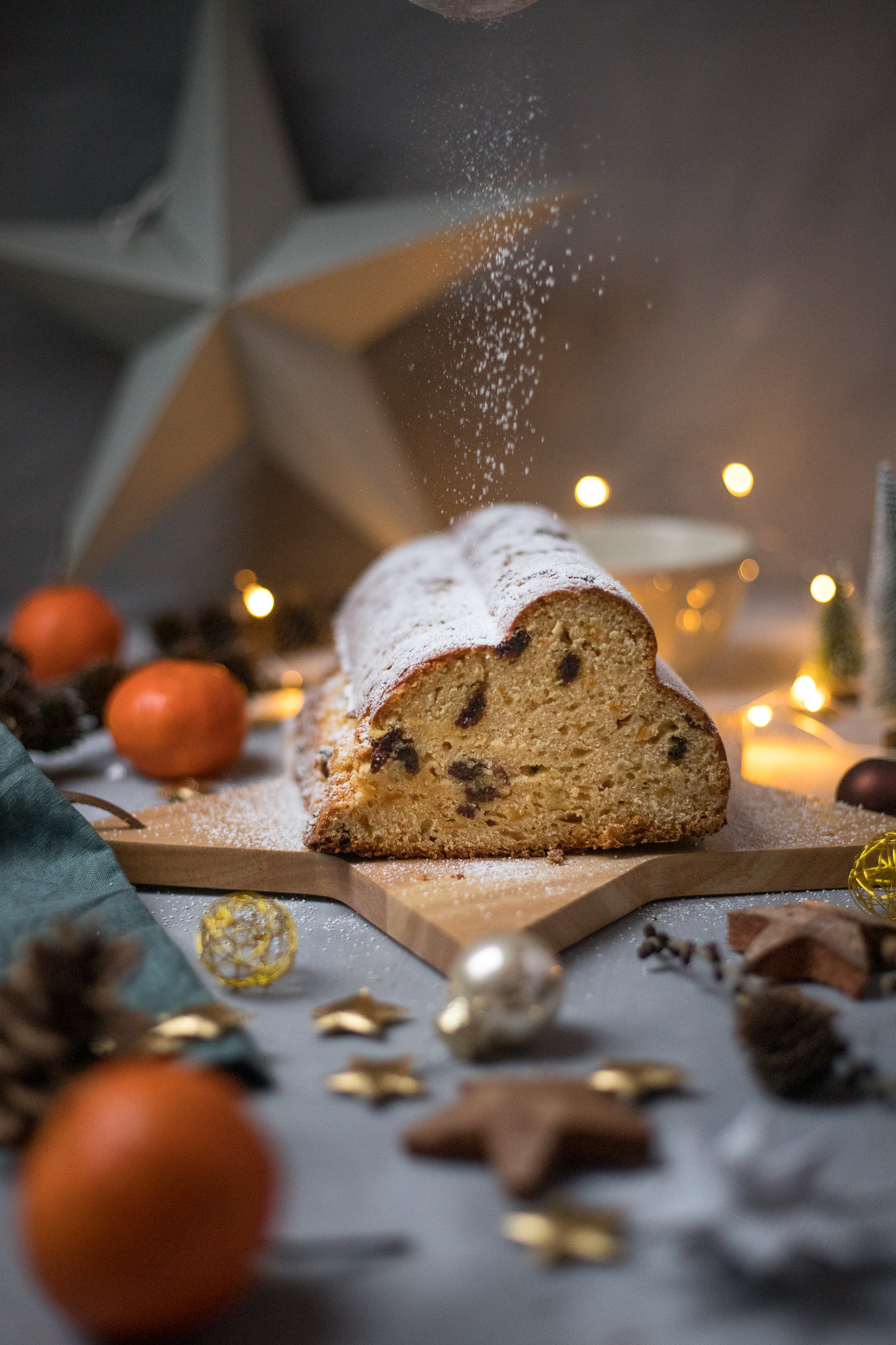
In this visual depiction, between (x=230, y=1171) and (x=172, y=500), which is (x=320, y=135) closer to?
(x=172, y=500)

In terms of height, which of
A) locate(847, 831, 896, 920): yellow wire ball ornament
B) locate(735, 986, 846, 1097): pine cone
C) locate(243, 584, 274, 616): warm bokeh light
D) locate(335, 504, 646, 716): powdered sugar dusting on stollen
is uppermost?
locate(243, 584, 274, 616): warm bokeh light

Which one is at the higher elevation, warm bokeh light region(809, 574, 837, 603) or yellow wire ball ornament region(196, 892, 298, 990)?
warm bokeh light region(809, 574, 837, 603)

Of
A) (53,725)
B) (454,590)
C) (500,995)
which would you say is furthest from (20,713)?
(500,995)

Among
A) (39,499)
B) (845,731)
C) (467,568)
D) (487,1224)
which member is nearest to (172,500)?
(39,499)

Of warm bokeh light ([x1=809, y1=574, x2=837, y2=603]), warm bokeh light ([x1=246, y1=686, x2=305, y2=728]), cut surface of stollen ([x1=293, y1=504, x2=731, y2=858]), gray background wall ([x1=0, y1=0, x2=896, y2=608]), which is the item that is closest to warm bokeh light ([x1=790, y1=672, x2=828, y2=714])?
warm bokeh light ([x1=809, y1=574, x2=837, y2=603])

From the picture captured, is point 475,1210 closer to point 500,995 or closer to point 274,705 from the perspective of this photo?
point 500,995

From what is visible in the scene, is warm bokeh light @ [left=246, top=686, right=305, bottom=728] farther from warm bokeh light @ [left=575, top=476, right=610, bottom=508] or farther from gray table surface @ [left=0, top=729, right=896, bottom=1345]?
gray table surface @ [left=0, top=729, right=896, bottom=1345]

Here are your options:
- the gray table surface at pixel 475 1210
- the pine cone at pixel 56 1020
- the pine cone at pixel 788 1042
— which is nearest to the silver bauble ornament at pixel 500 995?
the gray table surface at pixel 475 1210
